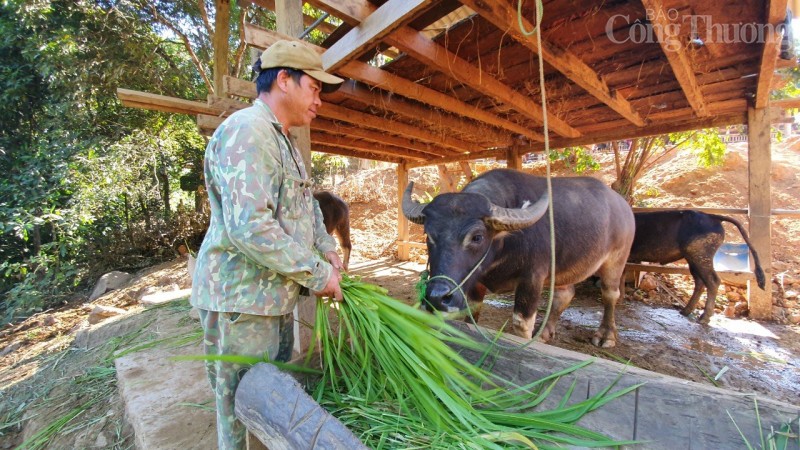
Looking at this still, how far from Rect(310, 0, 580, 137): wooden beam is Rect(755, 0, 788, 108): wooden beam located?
6.48 feet

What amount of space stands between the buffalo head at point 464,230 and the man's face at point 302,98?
123 centimetres

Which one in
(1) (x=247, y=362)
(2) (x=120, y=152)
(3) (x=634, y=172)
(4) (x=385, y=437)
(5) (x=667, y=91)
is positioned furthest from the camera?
(3) (x=634, y=172)

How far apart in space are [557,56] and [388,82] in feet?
5.15

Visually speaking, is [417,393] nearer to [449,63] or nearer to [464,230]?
[464,230]

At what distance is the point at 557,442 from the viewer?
55.2 inches

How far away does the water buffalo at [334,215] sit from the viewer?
730cm

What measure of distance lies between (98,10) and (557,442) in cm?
939

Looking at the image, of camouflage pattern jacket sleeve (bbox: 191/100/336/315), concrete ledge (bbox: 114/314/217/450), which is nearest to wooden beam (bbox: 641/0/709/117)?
camouflage pattern jacket sleeve (bbox: 191/100/336/315)

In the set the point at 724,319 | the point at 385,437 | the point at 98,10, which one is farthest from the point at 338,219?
the point at 724,319

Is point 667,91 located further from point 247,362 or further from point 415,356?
point 247,362

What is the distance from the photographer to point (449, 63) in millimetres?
2980

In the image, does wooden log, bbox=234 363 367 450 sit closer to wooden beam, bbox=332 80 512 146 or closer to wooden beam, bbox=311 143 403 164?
wooden beam, bbox=332 80 512 146

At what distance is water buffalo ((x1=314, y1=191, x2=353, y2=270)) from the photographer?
7.30 metres

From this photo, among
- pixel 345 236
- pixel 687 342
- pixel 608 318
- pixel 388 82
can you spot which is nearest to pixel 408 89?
pixel 388 82
